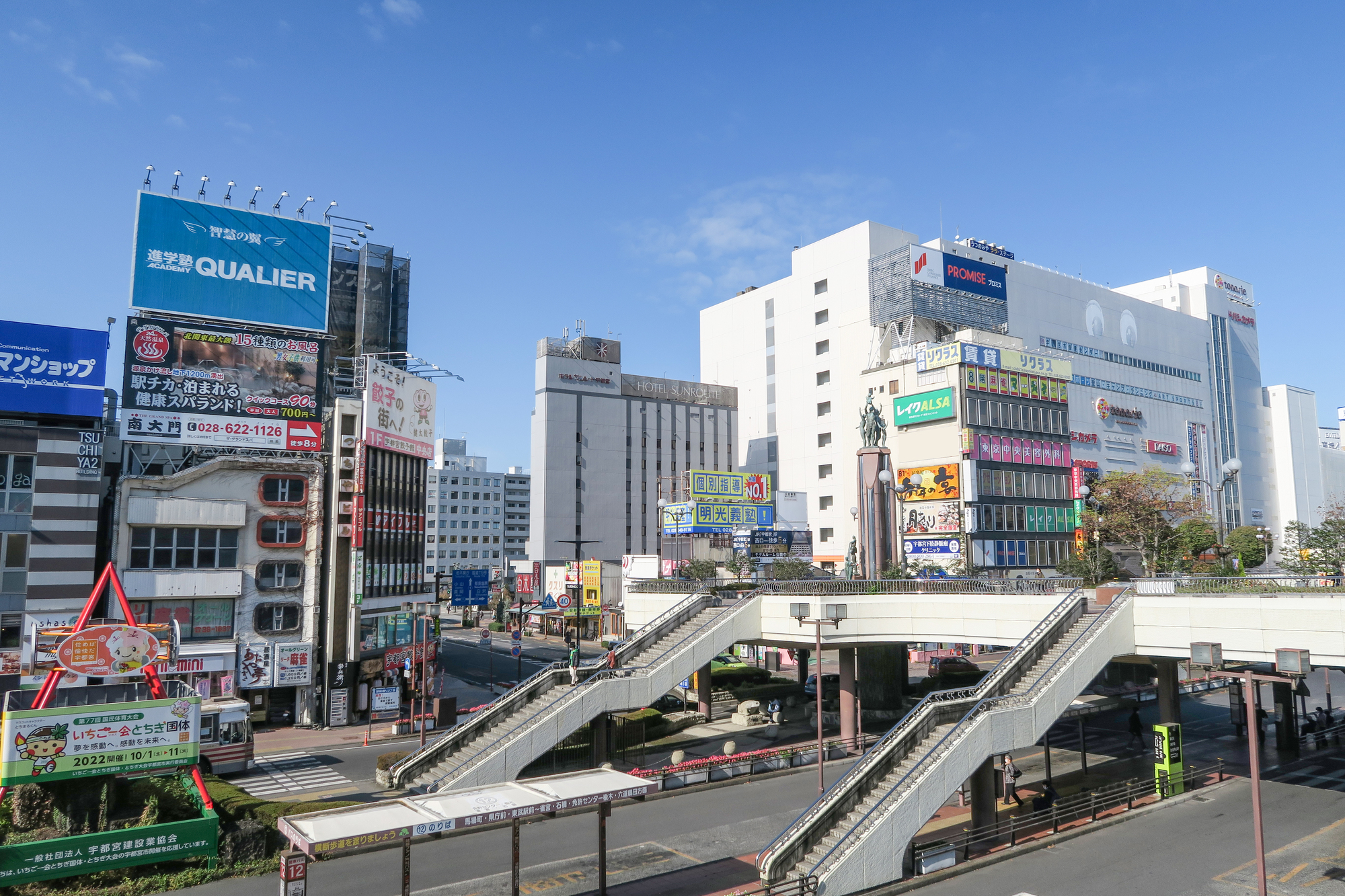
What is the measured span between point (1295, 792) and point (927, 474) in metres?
51.9

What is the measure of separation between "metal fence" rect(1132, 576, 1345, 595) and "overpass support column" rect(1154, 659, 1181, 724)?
5.05 metres

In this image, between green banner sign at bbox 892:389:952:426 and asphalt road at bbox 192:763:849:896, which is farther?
green banner sign at bbox 892:389:952:426

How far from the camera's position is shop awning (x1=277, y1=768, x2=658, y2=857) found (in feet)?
60.8

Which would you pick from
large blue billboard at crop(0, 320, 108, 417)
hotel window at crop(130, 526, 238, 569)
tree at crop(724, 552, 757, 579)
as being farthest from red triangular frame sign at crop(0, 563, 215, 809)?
tree at crop(724, 552, 757, 579)

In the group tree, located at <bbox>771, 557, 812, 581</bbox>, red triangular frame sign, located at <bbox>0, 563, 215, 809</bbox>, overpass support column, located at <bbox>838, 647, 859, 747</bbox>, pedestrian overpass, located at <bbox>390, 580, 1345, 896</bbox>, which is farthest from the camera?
tree, located at <bbox>771, 557, 812, 581</bbox>

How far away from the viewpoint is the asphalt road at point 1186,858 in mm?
24484

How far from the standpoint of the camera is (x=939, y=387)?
85.0 m

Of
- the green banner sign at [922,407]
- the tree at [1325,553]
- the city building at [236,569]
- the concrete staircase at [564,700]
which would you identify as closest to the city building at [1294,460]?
the green banner sign at [922,407]

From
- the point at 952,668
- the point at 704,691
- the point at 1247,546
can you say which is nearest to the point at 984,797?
the point at 704,691

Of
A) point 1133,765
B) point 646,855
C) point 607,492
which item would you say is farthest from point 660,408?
point 646,855

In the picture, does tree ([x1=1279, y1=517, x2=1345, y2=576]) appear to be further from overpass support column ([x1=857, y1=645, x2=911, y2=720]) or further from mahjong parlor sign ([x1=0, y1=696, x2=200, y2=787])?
mahjong parlor sign ([x1=0, y1=696, x2=200, y2=787])

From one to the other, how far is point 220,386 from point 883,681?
41.5 metres

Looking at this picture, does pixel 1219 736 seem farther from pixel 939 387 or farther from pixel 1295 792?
pixel 939 387

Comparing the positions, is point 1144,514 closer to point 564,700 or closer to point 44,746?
point 564,700
